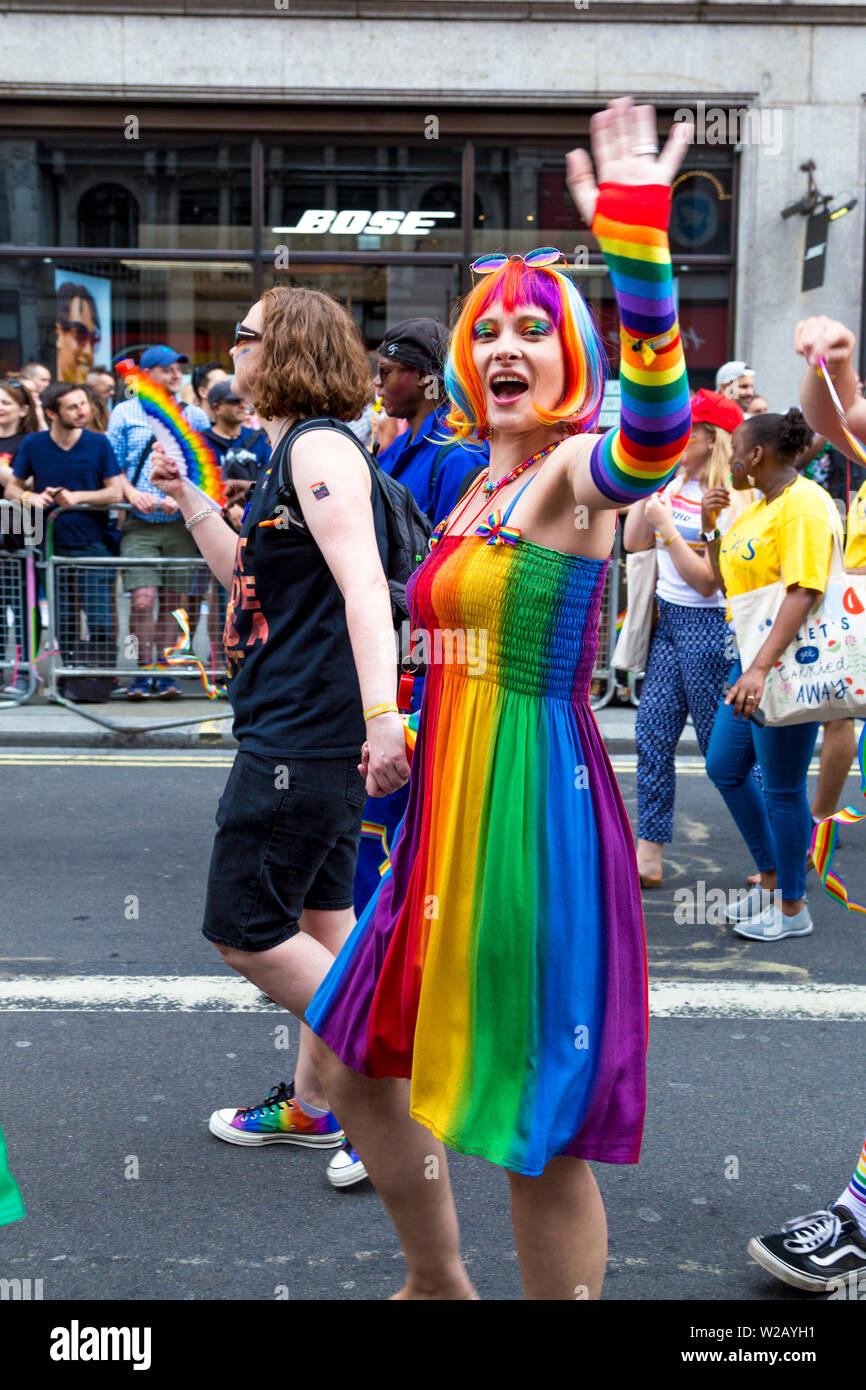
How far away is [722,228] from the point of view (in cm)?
1426

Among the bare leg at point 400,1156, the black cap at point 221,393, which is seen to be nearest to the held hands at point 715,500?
the bare leg at point 400,1156

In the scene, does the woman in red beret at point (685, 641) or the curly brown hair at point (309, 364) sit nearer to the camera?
the curly brown hair at point (309, 364)

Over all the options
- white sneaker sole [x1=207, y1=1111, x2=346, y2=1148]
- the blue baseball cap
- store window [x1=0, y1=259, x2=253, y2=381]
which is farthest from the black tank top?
store window [x1=0, y1=259, x2=253, y2=381]

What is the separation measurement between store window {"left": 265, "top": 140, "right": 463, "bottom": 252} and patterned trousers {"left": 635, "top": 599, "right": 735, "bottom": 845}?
378 inches

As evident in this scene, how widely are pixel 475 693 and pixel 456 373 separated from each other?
1.98 ft

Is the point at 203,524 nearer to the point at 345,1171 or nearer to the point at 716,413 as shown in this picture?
the point at 345,1171

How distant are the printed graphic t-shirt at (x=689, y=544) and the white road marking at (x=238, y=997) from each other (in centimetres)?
170

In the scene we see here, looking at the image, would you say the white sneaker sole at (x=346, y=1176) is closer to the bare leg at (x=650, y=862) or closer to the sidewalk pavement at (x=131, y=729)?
the bare leg at (x=650, y=862)

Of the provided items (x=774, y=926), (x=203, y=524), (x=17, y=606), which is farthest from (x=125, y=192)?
(x=203, y=524)

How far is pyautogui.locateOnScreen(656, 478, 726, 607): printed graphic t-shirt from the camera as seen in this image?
5605 millimetres

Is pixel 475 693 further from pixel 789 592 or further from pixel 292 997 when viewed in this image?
pixel 789 592

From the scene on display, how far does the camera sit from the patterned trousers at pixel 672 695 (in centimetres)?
561

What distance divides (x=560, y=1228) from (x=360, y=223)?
13.3 metres

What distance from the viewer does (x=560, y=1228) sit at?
214 centimetres
